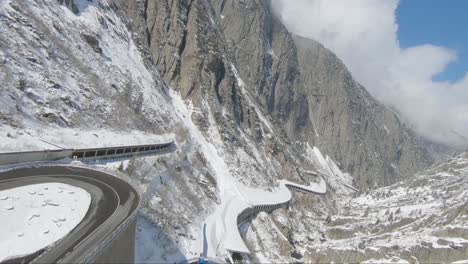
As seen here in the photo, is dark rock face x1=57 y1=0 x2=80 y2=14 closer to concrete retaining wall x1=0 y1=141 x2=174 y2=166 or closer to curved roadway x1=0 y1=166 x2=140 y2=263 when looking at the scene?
concrete retaining wall x1=0 y1=141 x2=174 y2=166

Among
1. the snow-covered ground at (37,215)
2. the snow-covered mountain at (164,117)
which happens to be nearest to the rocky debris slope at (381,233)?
the snow-covered mountain at (164,117)

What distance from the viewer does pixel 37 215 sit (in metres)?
19.5

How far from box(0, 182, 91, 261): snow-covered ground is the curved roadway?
0.57m

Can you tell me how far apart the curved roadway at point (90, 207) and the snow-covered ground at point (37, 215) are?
57 cm

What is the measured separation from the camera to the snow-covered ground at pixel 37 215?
17.0 meters

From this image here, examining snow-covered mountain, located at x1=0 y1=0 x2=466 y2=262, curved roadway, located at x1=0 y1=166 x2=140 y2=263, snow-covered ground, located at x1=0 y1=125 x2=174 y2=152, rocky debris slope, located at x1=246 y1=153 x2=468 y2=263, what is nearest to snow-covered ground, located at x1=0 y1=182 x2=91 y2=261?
curved roadway, located at x1=0 y1=166 x2=140 y2=263

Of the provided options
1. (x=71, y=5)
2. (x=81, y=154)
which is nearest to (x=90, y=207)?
(x=81, y=154)

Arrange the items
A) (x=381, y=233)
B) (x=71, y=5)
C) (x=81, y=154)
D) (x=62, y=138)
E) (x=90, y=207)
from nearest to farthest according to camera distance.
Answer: (x=90, y=207), (x=81, y=154), (x=62, y=138), (x=71, y=5), (x=381, y=233)

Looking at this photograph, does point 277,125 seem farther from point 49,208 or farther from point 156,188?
point 49,208

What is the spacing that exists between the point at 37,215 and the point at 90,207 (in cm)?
273

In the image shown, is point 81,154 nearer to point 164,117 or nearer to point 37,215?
point 37,215

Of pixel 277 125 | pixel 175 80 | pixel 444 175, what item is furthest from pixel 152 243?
pixel 444 175

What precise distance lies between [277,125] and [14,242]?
121788 mm

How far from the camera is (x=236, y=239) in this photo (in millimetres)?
A: 40719
